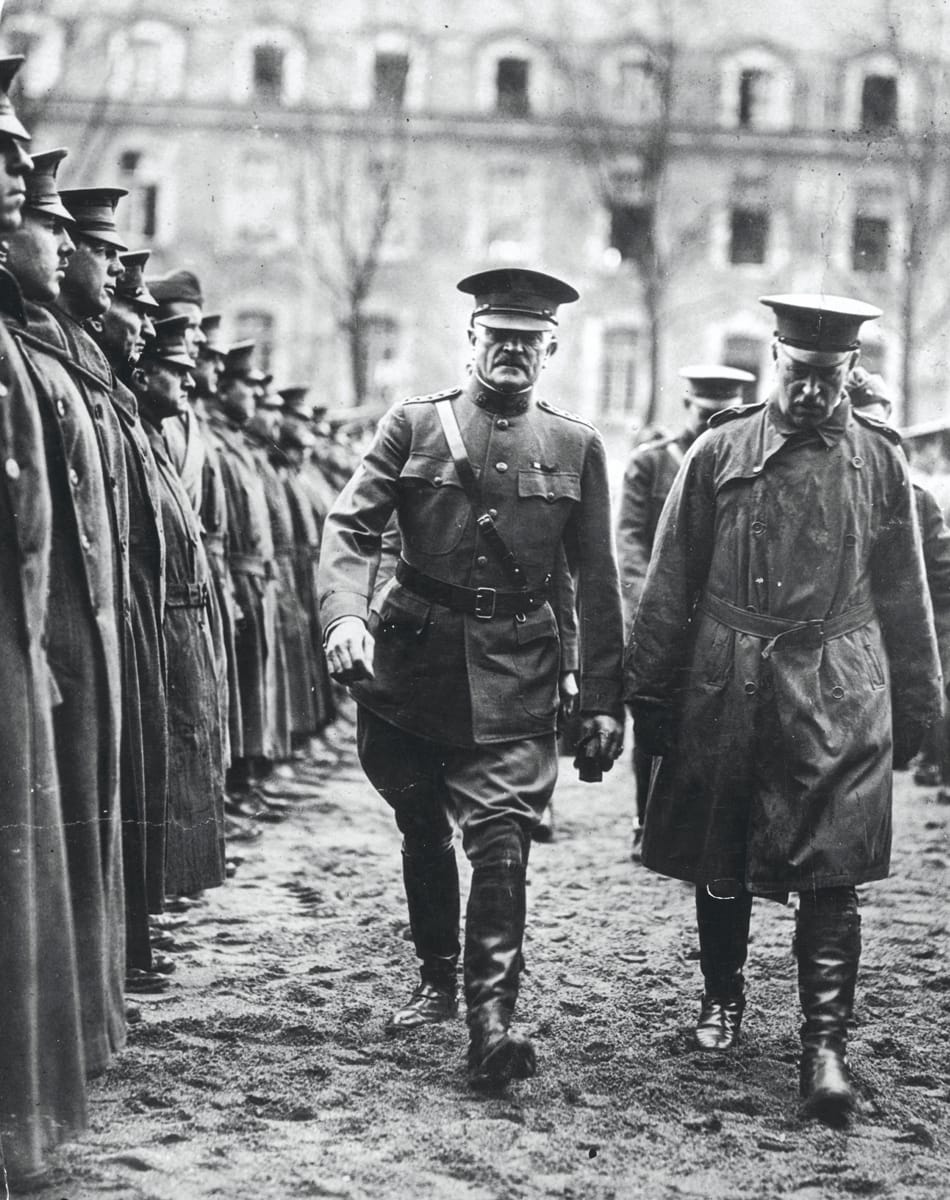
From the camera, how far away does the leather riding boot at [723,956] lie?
5.03m

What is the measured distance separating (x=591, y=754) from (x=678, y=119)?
85.4 feet

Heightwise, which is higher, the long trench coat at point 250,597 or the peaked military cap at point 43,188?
the peaked military cap at point 43,188

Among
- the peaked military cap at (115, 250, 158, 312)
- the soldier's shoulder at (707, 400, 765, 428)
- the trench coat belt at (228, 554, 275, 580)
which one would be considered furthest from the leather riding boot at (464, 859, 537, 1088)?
the trench coat belt at (228, 554, 275, 580)

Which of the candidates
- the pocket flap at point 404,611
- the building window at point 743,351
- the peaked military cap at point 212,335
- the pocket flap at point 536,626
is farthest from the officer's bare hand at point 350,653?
the building window at point 743,351

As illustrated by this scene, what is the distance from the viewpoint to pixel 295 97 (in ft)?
84.3

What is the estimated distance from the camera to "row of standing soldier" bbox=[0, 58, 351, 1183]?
3.71 metres

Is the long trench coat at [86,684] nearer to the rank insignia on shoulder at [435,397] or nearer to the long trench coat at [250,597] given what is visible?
the rank insignia on shoulder at [435,397]

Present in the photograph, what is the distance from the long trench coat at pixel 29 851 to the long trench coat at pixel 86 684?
199 millimetres

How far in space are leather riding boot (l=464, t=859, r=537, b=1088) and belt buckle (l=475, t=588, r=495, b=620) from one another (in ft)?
2.51

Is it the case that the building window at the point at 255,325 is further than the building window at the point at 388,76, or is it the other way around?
the building window at the point at 255,325

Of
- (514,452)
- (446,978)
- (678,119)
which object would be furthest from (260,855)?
(678,119)

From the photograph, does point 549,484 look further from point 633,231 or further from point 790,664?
point 633,231

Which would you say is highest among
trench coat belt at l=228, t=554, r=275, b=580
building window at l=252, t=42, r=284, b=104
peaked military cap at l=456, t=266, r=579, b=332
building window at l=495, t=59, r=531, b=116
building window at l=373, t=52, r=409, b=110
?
building window at l=495, t=59, r=531, b=116

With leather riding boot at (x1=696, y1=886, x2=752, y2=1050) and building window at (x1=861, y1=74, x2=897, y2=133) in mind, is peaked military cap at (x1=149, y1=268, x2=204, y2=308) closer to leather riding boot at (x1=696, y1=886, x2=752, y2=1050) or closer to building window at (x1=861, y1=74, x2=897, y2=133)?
leather riding boot at (x1=696, y1=886, x2=752, y2=1050)
